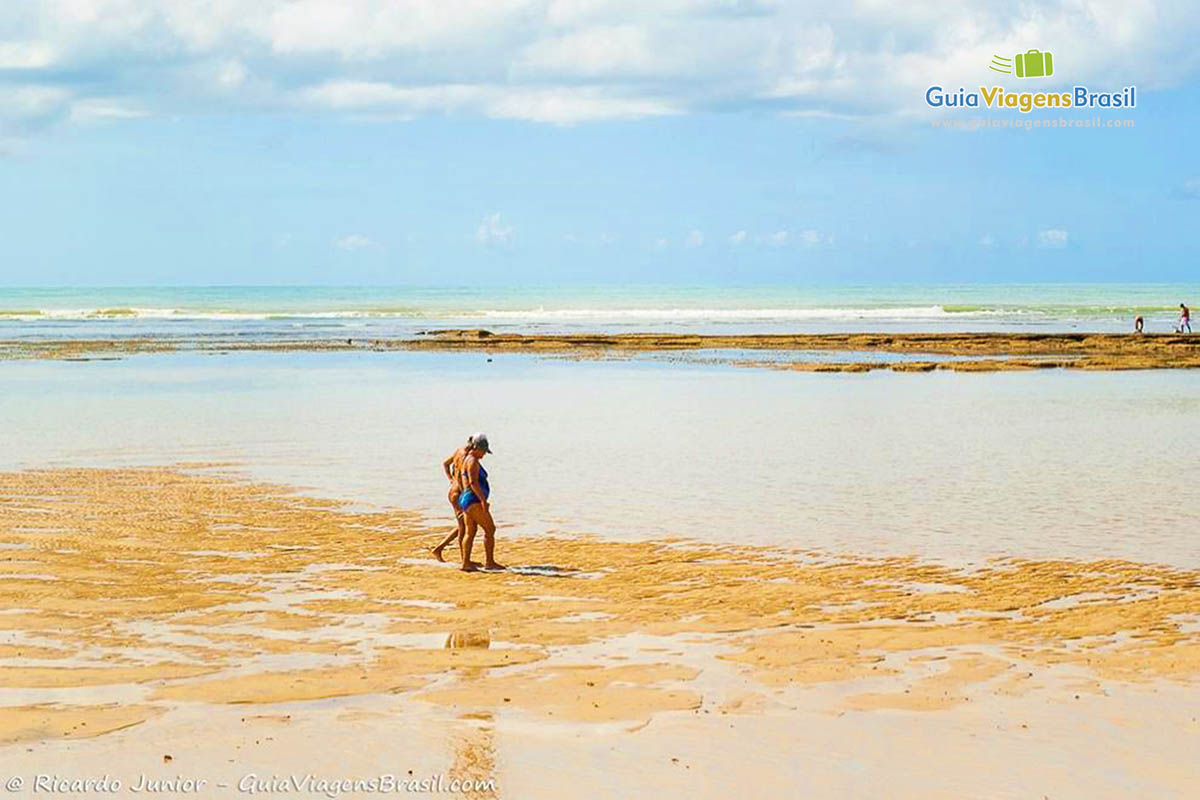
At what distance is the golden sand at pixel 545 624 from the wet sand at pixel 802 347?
1158 inches

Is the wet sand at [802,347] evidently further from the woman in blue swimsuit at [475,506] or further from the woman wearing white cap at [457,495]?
the woman in blue swimsuit at [475,506]

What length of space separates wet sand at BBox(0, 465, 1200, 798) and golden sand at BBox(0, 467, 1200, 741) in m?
0.03

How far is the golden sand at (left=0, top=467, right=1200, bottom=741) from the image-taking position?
9109 mm

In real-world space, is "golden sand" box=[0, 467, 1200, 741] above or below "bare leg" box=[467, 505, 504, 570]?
below

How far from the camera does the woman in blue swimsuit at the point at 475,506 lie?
13.2m

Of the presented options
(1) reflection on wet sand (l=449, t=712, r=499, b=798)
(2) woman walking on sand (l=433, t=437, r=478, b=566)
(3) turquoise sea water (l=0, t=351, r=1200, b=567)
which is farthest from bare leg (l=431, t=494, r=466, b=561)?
(1) reflection on wet sand (l=449, t=712, r=499, b=798)

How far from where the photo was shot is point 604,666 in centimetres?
971

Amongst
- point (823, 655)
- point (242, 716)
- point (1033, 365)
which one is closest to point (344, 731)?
point (242, 716)

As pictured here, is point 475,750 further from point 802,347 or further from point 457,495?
point 802,347

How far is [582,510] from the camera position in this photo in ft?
54.9

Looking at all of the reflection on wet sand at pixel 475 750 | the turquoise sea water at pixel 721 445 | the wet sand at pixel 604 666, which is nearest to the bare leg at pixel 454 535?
the wet sand at pixel 604 666

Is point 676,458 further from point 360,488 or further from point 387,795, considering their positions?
point 387,795

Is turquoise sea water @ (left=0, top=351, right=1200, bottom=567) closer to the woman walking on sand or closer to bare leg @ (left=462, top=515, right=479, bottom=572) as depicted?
the woman walking on sand

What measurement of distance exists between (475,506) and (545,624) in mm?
2596
